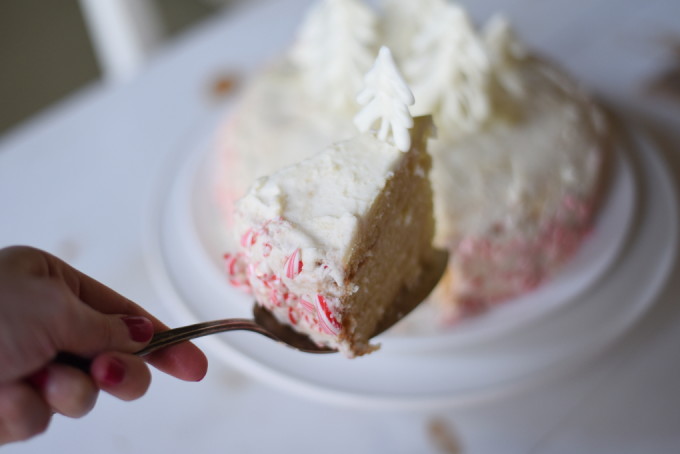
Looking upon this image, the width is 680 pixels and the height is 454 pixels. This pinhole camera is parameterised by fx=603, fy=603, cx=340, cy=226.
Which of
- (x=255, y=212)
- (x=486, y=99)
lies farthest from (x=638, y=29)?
Answer: (x=255, y=212)

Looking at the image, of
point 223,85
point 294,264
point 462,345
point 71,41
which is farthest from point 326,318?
point 71,41

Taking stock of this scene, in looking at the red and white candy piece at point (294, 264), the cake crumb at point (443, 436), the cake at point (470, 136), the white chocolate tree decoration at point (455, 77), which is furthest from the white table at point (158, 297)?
the white chocolate tree decoration at point (455, 77)

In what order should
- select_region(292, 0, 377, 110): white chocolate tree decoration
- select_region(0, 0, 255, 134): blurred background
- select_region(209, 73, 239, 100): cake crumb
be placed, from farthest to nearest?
select_region(0, 0, 255, 134): blurred background
select_region(209, 73, 239, 100): cake crumb
select_region(292, 0, 377, 110): white chocolate tree decoration

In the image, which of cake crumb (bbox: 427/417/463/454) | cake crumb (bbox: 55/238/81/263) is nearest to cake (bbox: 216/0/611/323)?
cake crumb (bbox: 427/417/463/454)

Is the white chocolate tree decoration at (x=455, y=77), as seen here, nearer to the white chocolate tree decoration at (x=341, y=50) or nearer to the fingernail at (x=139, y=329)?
the white chocolate tree decoration at (x=341, y=50)

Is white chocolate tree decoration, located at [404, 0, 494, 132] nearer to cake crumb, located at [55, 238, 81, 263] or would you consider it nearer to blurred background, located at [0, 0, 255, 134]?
cake crumb, located at [55, 238, 81, 263]

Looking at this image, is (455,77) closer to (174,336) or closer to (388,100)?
(388,100)
